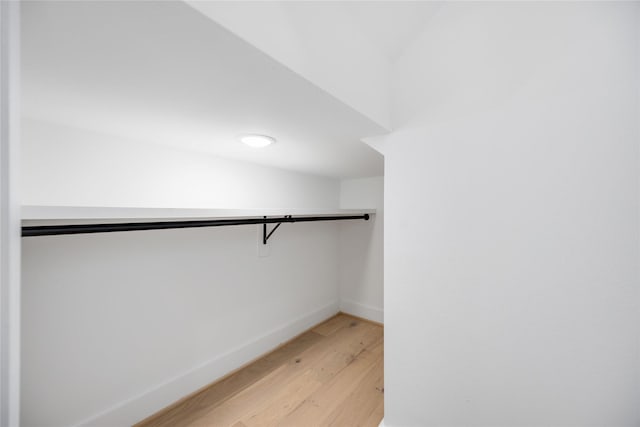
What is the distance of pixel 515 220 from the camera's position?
3.10 ft

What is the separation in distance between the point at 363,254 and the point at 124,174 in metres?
2.14

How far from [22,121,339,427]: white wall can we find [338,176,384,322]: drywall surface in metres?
0.94

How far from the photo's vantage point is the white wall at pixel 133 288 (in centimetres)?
109

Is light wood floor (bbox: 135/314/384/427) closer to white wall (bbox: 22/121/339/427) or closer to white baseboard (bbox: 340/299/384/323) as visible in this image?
white wall (bbox: 22/121/339/427)

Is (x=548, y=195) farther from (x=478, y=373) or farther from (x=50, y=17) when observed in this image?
(x=50, y=17)

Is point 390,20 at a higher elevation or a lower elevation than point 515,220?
higher

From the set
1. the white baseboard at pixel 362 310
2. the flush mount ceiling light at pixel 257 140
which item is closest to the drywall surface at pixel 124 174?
the flush mount ceiling light at pixel 257 140

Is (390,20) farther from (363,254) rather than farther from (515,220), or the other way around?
(363,254)

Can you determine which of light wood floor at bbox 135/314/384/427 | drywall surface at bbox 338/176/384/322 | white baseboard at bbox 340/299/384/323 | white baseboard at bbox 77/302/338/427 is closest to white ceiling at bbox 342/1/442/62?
drywall surface at bbox 338/176/384/322

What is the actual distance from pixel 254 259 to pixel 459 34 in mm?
1813

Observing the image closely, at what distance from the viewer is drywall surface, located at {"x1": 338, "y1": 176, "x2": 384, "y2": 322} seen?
258 cm

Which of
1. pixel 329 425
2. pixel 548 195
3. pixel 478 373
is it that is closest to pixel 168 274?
pixel 329 425

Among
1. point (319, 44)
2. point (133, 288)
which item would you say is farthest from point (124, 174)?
point (319, 44)

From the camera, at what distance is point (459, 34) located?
1044 mm
